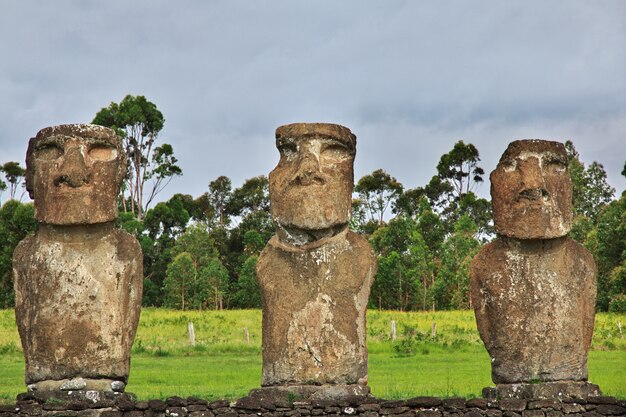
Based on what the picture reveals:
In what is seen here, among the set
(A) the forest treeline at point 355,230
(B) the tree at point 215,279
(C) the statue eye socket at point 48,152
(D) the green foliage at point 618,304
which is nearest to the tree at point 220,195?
(A) the forest treeline at point 355,230

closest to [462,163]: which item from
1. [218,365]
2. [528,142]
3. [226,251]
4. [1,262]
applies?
[226,251]

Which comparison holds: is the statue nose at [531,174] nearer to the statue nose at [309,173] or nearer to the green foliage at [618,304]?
the statue nose at [309,173]

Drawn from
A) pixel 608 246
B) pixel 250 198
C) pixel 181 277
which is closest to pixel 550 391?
pixel 608 246

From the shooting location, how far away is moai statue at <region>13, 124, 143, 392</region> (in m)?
13.8

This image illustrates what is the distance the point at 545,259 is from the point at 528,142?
5.32 ft

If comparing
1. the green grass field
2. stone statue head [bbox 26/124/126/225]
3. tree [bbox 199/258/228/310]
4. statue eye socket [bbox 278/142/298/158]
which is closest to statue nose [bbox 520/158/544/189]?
statue eye socket [bbox 278/142/298/158]

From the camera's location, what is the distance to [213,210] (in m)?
62.1

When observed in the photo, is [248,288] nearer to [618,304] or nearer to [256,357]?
[618,304]

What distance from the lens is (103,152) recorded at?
47.1 ft

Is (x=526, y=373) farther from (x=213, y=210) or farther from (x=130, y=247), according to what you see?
(x=213, y=210)

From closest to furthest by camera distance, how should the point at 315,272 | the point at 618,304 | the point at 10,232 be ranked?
the point at 315,272 < the point at 618,304 < the point at 10,232

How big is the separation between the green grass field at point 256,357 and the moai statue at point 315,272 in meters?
3.98

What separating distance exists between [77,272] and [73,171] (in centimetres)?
136

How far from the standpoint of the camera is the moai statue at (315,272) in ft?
44.3
